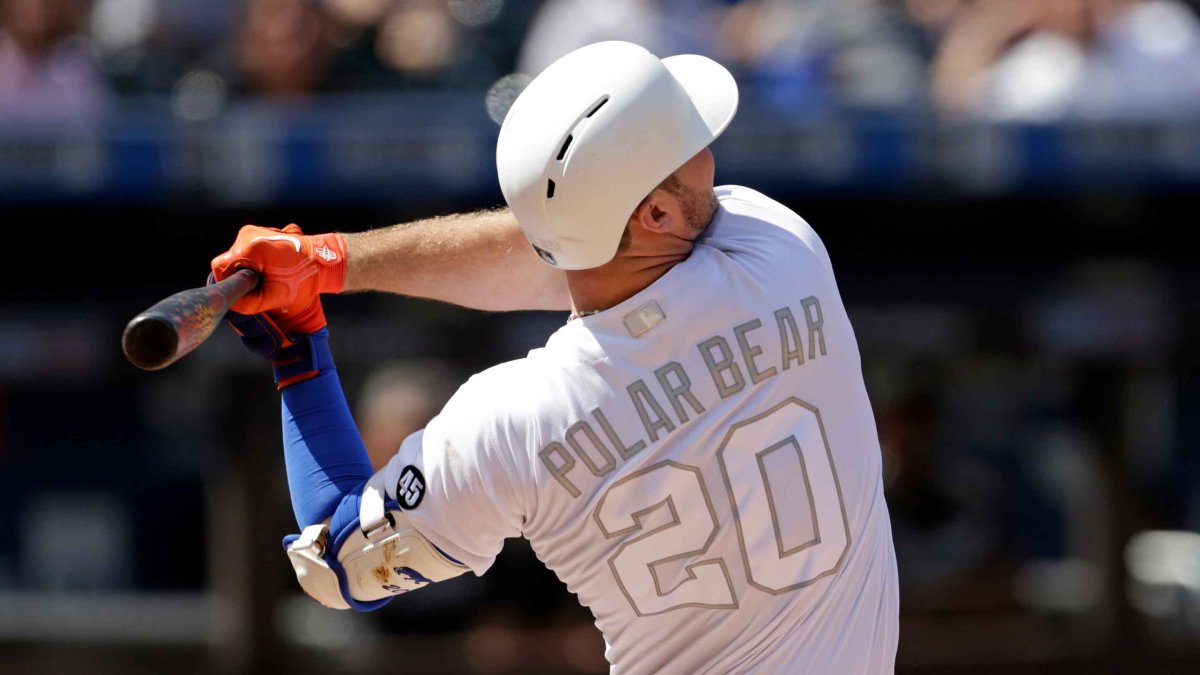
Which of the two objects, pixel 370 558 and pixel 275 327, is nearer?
pixel 370 558

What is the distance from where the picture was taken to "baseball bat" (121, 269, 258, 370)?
5.95 feet

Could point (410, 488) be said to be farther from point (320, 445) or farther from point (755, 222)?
point (755, 222)

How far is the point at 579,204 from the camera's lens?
1.94 metres

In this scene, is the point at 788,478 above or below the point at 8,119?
below

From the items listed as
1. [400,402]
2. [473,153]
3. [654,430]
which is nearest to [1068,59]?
[473,153]

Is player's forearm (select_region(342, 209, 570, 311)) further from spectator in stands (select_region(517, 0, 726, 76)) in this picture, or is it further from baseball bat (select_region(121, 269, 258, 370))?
spectator in stands (select_region(517, 0, 726, 76))

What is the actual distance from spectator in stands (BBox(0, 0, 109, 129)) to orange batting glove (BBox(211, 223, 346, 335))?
322cm

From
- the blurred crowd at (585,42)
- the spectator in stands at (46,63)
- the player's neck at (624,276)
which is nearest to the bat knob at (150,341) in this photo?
the player's neck at (624,276)

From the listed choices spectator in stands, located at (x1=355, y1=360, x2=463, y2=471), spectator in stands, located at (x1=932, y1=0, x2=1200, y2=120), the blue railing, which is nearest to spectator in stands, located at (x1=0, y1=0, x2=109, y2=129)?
the blue railing

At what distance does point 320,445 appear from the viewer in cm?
219

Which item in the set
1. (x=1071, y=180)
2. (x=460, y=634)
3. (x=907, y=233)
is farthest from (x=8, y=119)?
(x=1071, y=180)

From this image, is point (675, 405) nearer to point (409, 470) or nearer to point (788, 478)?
point (788, 478)

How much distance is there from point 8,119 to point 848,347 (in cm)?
Answer: 359

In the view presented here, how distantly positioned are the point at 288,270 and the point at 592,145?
488mm
